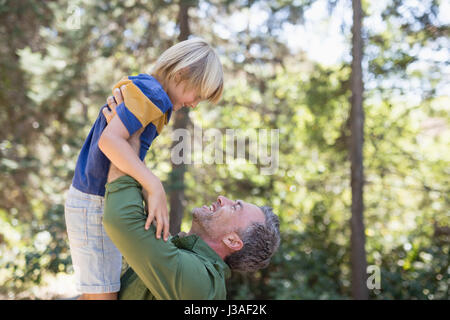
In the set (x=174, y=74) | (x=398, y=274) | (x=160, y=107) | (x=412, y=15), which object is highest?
(x=412, y=15)

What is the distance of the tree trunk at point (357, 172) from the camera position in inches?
214

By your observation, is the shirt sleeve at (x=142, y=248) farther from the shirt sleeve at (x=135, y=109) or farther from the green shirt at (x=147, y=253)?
the shirt sleeve at (x=135, y=109)

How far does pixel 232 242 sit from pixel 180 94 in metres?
0.70

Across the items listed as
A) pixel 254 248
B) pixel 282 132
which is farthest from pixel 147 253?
pixel 282 132

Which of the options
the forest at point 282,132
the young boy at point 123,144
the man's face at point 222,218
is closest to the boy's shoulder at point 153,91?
the young boy at point 123,144

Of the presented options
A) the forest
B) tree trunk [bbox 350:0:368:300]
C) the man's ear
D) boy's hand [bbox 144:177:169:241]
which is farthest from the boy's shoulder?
tree trunk [bbox 350:0:368:300]

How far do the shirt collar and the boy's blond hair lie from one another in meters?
0.63

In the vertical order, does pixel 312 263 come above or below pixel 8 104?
below

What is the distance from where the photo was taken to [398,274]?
5.61 meters

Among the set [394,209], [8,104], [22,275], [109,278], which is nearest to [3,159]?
[8,104]

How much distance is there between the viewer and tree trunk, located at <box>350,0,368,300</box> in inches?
214

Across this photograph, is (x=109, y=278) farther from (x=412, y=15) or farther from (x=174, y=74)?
(x=412, y=15)

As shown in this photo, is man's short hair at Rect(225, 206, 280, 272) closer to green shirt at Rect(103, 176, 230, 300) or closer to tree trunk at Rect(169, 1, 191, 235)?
green shirt at Rect(103, 176, 230, 300)
